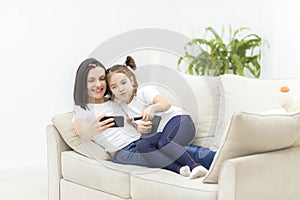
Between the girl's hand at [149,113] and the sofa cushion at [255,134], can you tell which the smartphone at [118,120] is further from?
the sofa cushion at [255,134]

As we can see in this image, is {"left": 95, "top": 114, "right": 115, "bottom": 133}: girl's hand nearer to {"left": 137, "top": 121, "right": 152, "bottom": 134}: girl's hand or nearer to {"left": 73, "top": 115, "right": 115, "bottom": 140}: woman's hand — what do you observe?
{"left": 73, "top": 115, "right": 115, "bottom": 140}: woman's hand

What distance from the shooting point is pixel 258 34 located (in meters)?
4.61

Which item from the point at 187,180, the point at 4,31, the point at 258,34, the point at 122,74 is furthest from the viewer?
the point at 258,34

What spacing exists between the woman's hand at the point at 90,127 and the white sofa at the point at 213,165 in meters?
0.08

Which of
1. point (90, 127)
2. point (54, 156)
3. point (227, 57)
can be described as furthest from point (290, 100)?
point (227, 57)

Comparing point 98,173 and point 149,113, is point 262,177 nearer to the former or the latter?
point 149,113

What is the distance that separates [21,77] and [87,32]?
0.71m

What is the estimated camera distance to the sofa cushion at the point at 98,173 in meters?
2.79

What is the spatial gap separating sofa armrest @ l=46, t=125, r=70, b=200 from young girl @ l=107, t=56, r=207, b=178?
1.75ft

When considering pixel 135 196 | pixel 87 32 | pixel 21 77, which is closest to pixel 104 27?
pixel 87 32

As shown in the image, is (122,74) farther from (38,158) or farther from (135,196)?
(38,158)

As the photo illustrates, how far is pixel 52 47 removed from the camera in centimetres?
446

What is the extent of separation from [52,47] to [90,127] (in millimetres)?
1725

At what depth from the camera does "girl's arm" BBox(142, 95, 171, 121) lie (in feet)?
9.08
